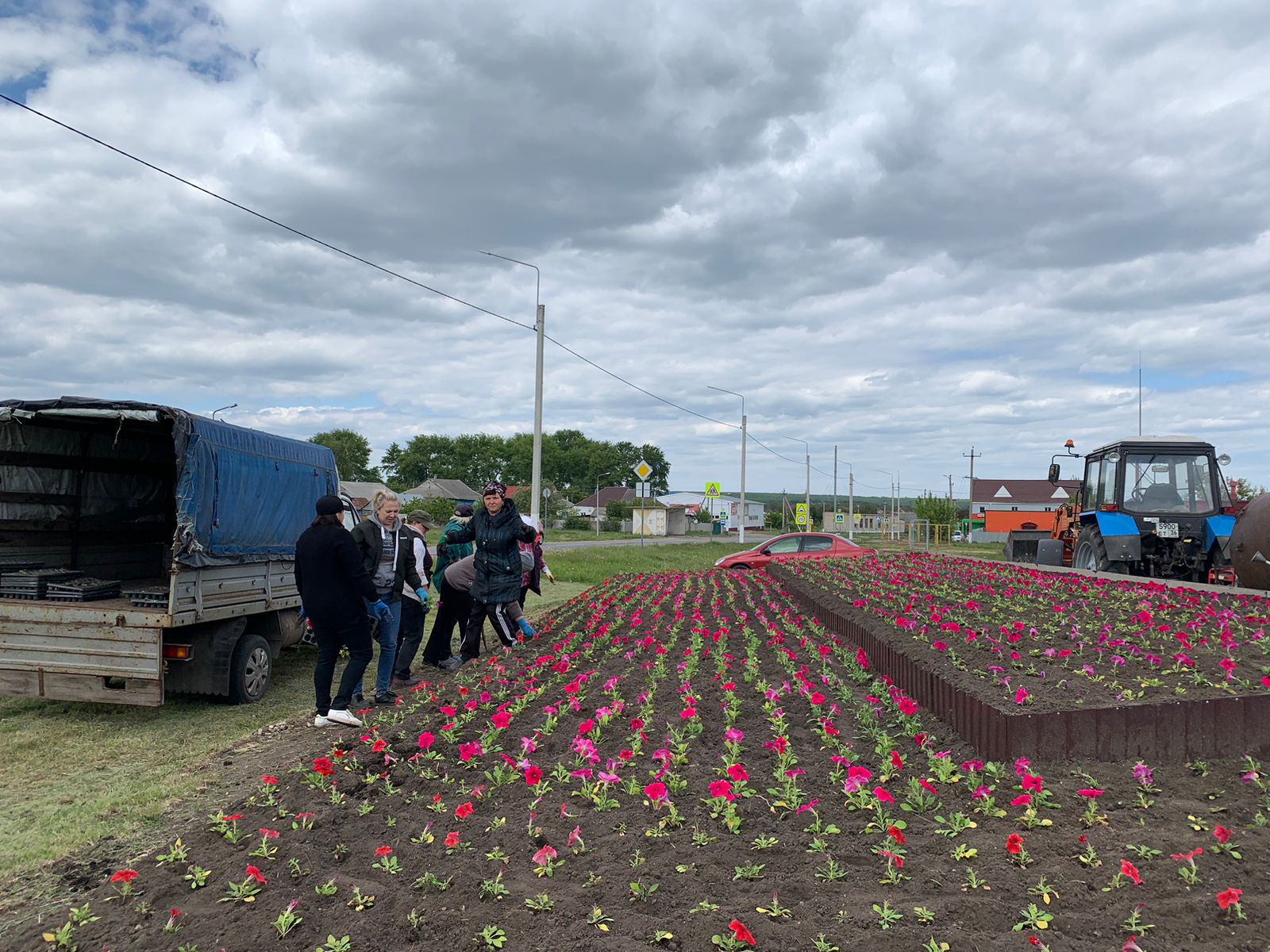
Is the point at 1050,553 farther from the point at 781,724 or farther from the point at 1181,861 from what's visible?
the point at 1181,861

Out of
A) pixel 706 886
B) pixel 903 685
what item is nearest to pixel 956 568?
pixel 903 685

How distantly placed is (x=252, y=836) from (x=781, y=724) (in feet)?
10.8

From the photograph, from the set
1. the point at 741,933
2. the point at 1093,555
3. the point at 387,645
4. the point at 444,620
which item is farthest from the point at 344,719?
the point at 1093,555

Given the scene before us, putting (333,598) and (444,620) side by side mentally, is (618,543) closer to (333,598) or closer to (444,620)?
(444,620)

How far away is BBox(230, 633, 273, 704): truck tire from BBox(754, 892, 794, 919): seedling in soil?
→ 6333mm

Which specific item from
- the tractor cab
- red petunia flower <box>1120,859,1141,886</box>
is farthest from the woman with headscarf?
the tractor cab

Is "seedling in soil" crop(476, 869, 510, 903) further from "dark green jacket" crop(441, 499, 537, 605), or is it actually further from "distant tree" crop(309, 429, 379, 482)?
"distant tree" crop(309, 429, 379, 482)

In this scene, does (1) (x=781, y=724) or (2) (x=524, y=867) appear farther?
(1) (x=781, y=724)

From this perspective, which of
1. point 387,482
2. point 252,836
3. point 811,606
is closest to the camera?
point 252,836

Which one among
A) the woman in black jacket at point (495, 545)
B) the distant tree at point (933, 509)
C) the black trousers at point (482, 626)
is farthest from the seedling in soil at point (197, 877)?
the distant tree at point (933, 509)

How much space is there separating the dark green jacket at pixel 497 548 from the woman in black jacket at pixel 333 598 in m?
1.93

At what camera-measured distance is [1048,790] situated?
458cm

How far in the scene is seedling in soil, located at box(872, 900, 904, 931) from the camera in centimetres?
344

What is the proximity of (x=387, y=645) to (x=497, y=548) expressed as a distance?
4.72 feet
